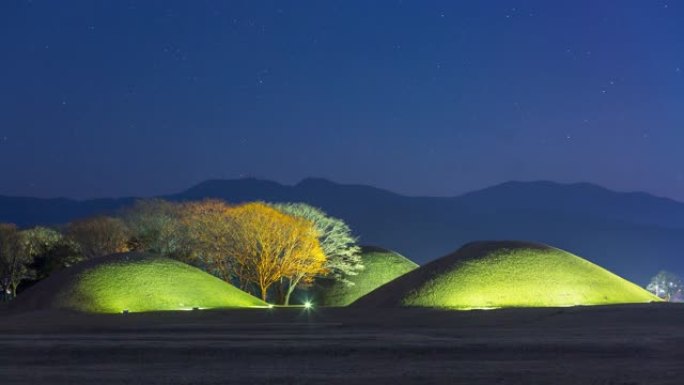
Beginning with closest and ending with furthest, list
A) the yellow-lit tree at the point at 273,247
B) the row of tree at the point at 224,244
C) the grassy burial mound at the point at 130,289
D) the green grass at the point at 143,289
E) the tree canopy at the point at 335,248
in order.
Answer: the green grass at the point at 143,289 → the grassy burial mound at the point at 130,289 → the yellow-lit tree at the point at 273,247 → the row of tree at the point at 224,244 → the tree canopy at the point at 335,248

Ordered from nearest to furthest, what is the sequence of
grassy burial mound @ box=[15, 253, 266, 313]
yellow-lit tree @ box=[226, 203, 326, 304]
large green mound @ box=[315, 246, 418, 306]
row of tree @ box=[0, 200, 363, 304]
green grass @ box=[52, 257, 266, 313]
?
green grass @ box=[52, 257, 266, 313] < grassy burial mound @ box=[15, 253, 266, 313] < yellow-lit tree @ box=[226, 203, 326, 304] < row of tree @ box=[0, 200, 363, 304] < large green mound @ box=[315, 246, 418, 306]

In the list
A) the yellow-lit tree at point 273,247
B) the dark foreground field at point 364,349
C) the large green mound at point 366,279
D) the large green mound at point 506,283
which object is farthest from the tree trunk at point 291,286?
the dark foreground field at point 364,349

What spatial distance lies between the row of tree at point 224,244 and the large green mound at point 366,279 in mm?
1067

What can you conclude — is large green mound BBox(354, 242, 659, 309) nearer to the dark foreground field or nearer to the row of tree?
the dark foreground field

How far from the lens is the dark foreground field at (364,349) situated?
→ 2286 cm

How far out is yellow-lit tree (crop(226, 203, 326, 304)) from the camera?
3327 inches

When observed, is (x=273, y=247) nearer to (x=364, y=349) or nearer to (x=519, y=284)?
(x=519, y=284)

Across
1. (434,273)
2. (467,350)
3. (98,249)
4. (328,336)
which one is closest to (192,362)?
(467,350)

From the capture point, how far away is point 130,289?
64.1 m

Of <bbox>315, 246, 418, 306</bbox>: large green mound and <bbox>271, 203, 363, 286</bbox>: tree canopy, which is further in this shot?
<bbox>271, 203, 363, 286</bbox>: tree canopy

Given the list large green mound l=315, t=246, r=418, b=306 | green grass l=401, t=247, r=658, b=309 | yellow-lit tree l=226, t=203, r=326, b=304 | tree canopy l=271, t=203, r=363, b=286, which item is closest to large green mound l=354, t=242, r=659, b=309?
green grass l=401, t=247, r=658, b=309

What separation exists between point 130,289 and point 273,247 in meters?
22.4

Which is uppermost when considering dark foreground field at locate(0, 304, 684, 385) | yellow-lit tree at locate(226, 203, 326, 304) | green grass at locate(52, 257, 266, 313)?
yellow-lit tree at locate(226, 203, 326, 304)

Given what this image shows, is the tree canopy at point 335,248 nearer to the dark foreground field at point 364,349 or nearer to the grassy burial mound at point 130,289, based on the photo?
the grassy burial mound at point 130,289
